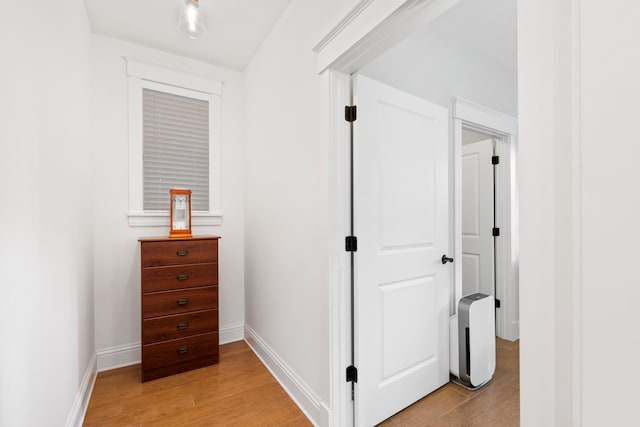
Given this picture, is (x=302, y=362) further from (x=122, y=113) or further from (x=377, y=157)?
(x=122, y=113)

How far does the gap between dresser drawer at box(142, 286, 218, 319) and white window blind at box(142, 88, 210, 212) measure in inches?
32.0

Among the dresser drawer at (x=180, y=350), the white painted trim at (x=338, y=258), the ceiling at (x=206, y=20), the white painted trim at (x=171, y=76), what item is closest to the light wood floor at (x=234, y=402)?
the dresser drawer at (x=180, y=350)

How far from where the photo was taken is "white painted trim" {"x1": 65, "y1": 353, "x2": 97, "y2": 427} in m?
1.65

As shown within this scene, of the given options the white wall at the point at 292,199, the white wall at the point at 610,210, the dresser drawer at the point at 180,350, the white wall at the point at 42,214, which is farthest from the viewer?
the dresser drawer at the point at 180,350

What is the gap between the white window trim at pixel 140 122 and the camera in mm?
2580

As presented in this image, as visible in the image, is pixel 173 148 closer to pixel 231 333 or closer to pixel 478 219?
pixel 231 333

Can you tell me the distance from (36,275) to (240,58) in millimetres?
2415

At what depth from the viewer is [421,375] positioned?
197 centimetres

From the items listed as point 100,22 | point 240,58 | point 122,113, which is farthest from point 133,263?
point 240,58

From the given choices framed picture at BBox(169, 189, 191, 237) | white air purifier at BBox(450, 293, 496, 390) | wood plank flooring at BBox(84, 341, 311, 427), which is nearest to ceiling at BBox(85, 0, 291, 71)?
framed picture at BBox(169, 189, 191, 237)

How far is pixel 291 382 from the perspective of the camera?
81.0 inches

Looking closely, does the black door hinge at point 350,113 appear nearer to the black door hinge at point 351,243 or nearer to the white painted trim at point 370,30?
the white painted trim at point 370,30

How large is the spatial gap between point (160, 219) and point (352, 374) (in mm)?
2123

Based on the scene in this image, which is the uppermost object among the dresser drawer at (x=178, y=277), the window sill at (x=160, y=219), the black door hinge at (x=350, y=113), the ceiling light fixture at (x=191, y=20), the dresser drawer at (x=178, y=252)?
the ceiling light fixture at (x=191, y=20)
